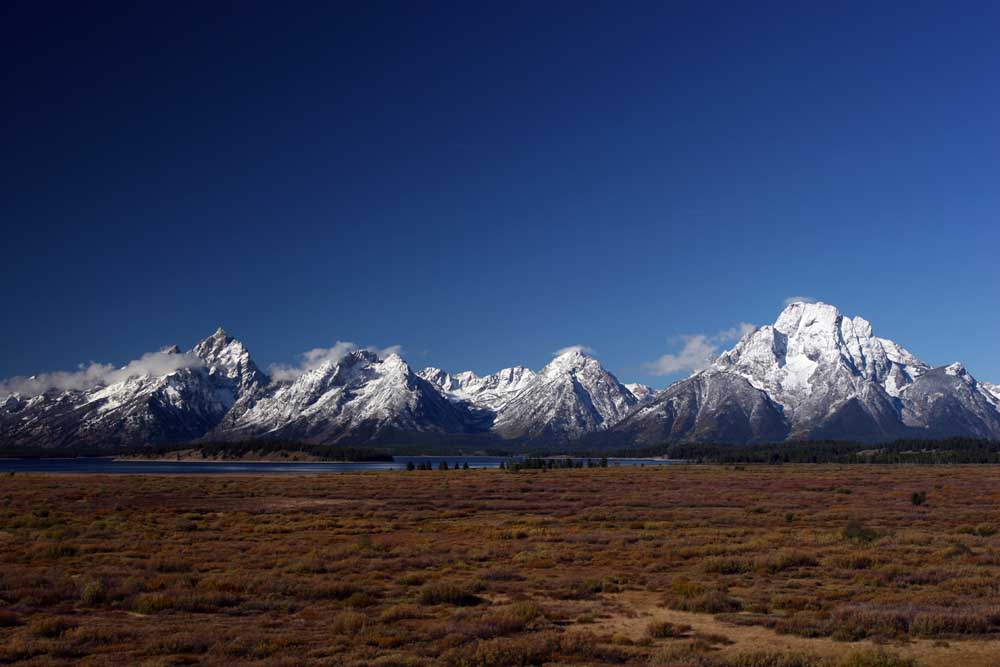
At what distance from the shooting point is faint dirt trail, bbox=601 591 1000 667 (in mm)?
20031

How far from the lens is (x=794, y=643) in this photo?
848 inches

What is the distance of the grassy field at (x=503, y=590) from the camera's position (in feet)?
65.7

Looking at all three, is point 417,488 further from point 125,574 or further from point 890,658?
point 890,658

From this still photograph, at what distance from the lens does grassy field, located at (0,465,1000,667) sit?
20.0 m

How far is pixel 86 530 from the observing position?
160ft

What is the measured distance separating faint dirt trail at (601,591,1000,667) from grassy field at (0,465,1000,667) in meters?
0.10

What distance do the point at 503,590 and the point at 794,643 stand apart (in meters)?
11.4

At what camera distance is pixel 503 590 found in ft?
97.9

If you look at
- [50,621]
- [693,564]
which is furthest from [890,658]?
[50,621]

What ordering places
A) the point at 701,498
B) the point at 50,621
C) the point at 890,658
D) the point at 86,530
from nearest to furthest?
the point at 890,658 → the point at 50,621 → the point at 86,530 → the point at 701,498

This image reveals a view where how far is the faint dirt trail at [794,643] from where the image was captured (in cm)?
2003

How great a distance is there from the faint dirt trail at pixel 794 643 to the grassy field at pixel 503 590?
3.8 inches

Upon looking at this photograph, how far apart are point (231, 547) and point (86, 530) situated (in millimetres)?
13476

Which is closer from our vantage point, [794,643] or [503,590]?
[794,643]
